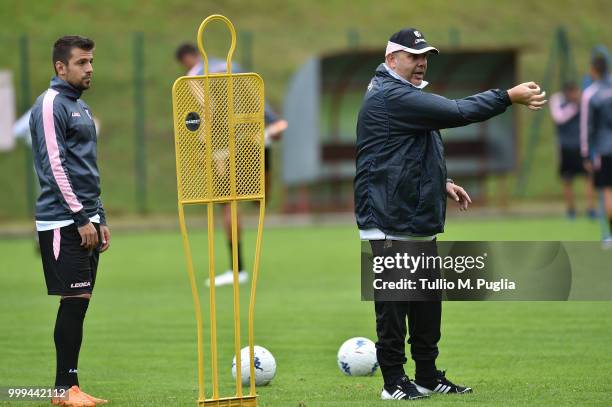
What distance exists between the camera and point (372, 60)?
25141 mm

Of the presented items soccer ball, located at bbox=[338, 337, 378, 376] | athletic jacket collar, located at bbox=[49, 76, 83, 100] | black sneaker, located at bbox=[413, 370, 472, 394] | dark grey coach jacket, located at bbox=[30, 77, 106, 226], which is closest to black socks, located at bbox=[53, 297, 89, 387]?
dark grey coach jacket, located at bbox=[30, 77, 106, 226]

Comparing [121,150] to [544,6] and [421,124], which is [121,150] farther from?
[421,124]

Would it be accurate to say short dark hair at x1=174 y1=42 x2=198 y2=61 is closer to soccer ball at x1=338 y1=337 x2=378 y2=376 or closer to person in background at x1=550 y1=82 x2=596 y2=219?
soccer ball at x1=338 y1=337 x2=378 y2=376

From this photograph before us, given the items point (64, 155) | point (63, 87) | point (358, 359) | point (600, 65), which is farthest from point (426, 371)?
point (600, 65)

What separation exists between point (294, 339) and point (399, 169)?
346 centimetres

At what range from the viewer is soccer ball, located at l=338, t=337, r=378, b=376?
328 inches

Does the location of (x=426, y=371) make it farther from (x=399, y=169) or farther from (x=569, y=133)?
(x=569, y=133)

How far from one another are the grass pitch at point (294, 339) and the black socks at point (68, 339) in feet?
1.15

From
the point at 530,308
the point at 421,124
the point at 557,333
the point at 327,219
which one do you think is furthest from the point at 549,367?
the point at 327,219

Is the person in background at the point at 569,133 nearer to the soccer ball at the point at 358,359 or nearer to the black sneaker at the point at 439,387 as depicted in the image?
the soccer ball at the point at 358,359

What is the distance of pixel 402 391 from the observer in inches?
280

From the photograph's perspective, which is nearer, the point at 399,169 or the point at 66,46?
the point at 399,169

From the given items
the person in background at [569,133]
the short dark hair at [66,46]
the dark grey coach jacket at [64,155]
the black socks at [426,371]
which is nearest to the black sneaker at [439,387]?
the black socks at [426,371]

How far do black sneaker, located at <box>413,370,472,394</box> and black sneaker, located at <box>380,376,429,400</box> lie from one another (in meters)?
0.20
